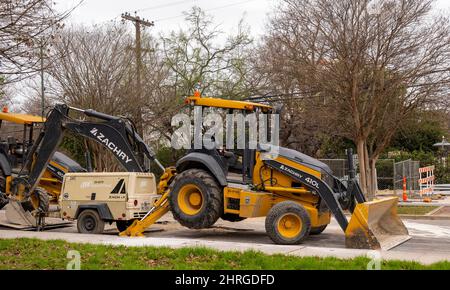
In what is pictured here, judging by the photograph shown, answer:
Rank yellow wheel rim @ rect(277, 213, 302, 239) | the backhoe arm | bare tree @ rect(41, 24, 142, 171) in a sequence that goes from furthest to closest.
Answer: bare tree @ rect(41, 24, 142, 171) < the backhoe arm < yellow wheel rim @ rect(277, 213, 302, 239)

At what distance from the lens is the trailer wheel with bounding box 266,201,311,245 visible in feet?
43.8

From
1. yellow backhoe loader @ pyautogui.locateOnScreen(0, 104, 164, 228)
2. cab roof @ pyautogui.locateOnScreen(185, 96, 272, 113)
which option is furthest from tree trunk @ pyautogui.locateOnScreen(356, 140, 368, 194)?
yellow backhoe loader @ pyautogui.locateOnScreen(0, 104, 164, 228)

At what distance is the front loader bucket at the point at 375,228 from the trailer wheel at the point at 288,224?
109cm

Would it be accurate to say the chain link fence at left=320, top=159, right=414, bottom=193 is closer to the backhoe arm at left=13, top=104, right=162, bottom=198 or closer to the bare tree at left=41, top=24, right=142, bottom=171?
the bare tree at left=41, top=24, right=142, bottom=171

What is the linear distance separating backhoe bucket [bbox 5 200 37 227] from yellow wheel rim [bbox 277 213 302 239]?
23.5 ft

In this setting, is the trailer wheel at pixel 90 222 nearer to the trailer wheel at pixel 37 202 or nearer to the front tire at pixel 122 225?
the front tire at pixel 122 225

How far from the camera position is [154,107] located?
103ft

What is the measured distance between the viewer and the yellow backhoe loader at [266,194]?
13.5 metres

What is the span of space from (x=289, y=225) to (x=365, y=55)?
1033cm

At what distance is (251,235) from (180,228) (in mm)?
2406

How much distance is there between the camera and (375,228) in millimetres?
13797

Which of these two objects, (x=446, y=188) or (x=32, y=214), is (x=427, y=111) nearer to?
(x=446, y=188)

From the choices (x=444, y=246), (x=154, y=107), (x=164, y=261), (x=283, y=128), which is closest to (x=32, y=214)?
(x=164, y=261)
